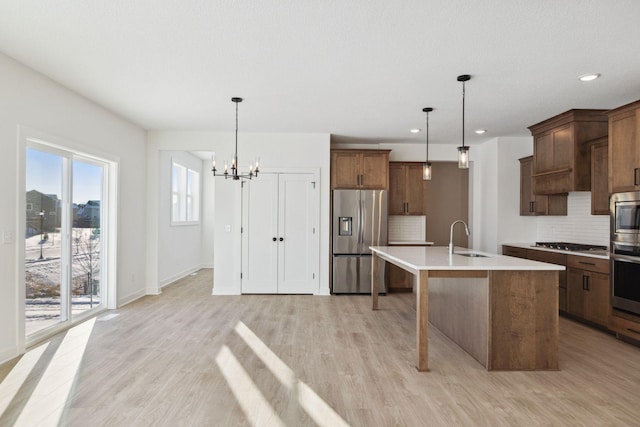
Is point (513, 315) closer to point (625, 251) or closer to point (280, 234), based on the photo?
point (625, 251)

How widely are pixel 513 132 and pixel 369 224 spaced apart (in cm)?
270

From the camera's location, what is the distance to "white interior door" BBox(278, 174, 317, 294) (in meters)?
5.98

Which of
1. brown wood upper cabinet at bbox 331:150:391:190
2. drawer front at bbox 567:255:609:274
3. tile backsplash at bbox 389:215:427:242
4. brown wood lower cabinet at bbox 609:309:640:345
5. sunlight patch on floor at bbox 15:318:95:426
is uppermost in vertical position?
brown wood upper cabinet at bbox 331:150:391:190

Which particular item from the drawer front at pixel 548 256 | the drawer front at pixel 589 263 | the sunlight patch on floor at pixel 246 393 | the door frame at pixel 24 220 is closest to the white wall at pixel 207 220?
the door frame at pixel 24 220

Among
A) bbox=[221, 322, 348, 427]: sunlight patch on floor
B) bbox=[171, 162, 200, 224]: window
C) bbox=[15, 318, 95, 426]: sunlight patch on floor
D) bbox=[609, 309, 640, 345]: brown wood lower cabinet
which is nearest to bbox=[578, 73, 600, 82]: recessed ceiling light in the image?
bbox=[609, 309, 640, 345]: brown wood lower cabinet

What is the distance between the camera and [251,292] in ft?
19.5

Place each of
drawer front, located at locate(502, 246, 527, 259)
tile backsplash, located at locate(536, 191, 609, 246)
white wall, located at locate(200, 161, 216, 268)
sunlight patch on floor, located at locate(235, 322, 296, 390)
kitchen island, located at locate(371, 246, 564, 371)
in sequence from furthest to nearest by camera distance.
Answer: white wall, located at locate(200, 161, 216, 268), drawer front, located at locate(502, 246, 527, 259), tile backsplash, located at locate(536, 191, 609, 246), kitchen island, located at locate(371, 246, 564, 371), sunlight patch on floor, located at locate(235, 322, 296, 390)

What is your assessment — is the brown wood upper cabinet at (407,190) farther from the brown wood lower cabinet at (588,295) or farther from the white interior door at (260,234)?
the brown wood lower cabinet at (588,295)

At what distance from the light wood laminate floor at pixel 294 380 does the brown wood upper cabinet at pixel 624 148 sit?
5.45 ft

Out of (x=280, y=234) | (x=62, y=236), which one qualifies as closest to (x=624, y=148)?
(x=280, y=234)

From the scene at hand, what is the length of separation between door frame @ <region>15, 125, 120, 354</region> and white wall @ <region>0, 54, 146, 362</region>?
0.02 meters

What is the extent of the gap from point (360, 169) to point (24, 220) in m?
4.48

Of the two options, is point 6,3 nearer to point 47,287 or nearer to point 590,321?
point 47,287

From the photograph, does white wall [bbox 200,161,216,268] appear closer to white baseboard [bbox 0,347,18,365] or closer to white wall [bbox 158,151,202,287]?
white wall [bbox 158,151,202,287]
